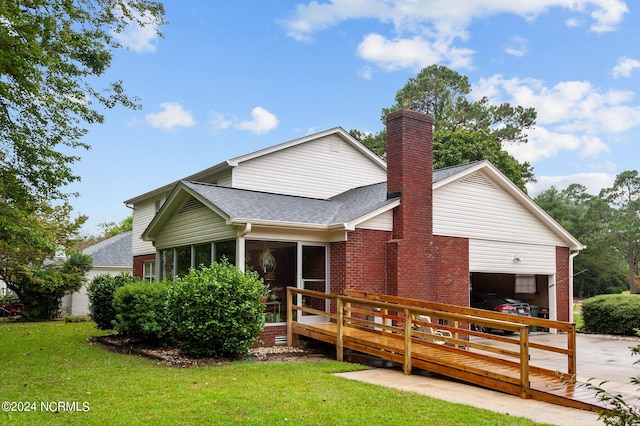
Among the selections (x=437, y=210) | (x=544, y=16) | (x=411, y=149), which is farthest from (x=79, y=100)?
(x=544, y=16)

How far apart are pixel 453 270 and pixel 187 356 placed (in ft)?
25.5

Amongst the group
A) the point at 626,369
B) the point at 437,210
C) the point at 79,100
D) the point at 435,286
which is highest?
the point at 79,100

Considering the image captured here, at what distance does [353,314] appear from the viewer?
1343 cm

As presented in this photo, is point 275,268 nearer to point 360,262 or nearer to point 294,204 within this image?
point 360,262

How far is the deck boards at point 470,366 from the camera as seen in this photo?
25.0 feet

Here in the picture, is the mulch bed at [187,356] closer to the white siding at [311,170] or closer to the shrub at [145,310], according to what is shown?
the shrub at [145,310]

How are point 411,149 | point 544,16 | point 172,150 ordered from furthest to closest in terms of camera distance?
1. point 172,150
2. point 544,16
3. point 411,149

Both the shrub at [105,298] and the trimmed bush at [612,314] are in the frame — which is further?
the trimmed bush at [612,314]

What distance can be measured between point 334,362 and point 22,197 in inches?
324

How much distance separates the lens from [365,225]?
13.5 meters

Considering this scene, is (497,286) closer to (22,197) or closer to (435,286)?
(435,286)

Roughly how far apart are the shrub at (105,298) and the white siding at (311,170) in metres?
4.50

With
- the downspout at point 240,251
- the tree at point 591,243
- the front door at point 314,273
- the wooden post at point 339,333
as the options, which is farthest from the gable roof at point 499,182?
the tree at point 591,243

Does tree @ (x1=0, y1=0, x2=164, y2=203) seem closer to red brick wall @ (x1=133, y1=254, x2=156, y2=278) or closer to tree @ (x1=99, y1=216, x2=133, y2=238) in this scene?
red brick wall @ (x1=133, y1=254, x2=156, y2=278)
